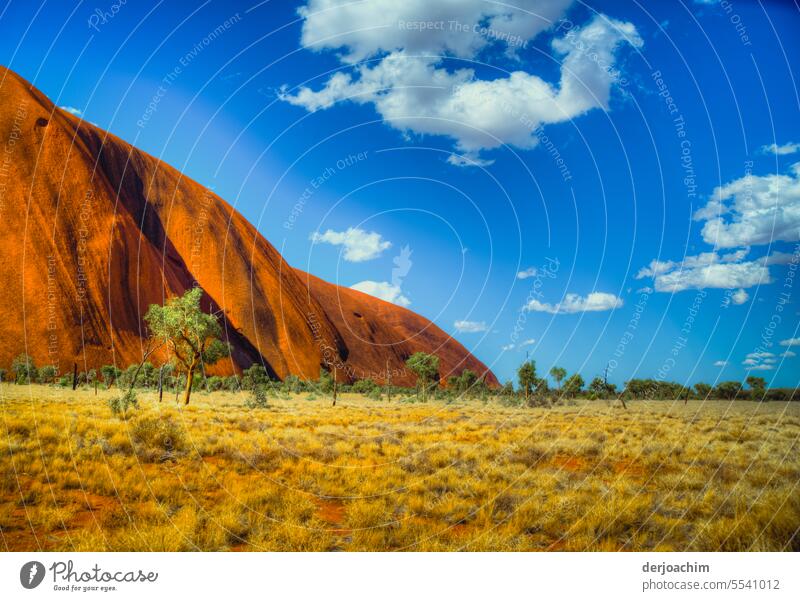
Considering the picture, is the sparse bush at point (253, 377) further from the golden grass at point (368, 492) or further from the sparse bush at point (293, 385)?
the golden grass at point (368, 492)

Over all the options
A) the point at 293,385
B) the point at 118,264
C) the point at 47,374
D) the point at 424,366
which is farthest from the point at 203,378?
the point at 424,366

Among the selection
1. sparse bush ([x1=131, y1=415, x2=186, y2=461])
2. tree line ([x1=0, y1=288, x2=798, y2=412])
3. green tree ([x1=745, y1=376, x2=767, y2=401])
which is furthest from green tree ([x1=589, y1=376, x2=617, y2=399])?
sparse bush ([x1=131, y1=415, x2=186, y2=461])

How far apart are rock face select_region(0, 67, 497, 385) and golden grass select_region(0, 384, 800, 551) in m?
11.5

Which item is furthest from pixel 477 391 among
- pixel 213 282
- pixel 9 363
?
pixel 9 363

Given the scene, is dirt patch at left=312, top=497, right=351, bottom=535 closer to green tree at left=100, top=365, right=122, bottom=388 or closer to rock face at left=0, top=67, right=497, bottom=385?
rock face at left=0, top=67, right=497, bottom=385

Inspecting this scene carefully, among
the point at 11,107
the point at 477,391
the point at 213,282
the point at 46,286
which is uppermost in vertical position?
the point at 11,107

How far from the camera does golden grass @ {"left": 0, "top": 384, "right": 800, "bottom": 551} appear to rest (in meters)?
6.48

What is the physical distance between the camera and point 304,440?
41.5ft
